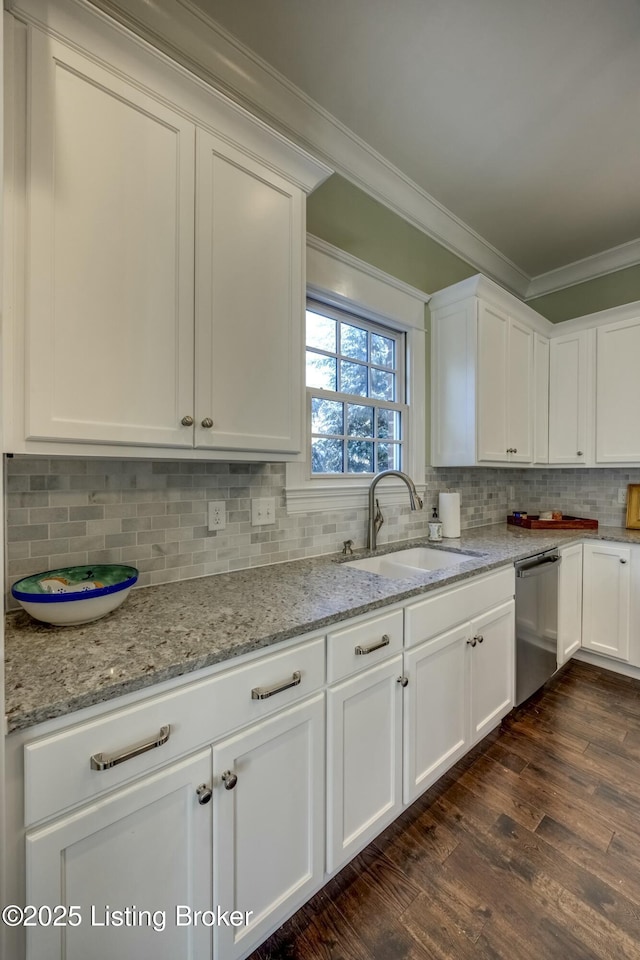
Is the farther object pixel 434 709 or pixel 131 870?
pixel 434 709

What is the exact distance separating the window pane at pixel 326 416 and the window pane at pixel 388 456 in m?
0.35

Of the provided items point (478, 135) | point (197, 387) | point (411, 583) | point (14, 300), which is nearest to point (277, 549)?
point (411, 583)

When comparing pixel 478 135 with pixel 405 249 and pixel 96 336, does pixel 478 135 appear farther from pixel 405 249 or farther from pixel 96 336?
pixel 96 336

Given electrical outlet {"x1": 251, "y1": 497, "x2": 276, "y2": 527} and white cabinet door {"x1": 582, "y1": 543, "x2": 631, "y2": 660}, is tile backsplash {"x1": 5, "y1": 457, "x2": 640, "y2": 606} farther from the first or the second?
white cabinet door {"x1": 582, "y1": 543, "x2": 631, "y2": 660}

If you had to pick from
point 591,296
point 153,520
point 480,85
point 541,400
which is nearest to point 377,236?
point 480,85

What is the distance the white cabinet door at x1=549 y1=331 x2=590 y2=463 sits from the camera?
9.53ft

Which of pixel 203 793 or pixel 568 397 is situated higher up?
pixel 568 397

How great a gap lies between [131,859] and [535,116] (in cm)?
301

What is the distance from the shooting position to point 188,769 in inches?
34.8

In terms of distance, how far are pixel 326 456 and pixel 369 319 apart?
2.79 feet

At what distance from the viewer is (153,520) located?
140cm

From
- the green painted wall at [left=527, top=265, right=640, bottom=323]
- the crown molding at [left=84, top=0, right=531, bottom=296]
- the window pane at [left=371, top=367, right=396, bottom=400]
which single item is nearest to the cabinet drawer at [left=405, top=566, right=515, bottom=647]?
the window pane at [left=371, top=367, right=396, bottom=400]

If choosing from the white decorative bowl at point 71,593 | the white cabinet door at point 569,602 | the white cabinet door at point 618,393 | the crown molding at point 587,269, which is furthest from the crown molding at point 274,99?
the white cabinet door at point 569,602

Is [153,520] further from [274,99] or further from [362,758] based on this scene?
[274,99]
